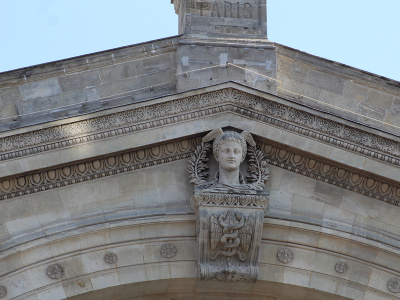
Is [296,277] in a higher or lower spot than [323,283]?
higher

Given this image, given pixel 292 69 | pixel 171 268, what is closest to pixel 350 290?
pixel 171 268

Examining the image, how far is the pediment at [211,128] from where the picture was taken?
20484mm

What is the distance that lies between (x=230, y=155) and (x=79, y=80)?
2.79 meters

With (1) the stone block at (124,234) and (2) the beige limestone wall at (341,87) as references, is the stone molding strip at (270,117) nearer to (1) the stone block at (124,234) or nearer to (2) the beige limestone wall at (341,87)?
(2) the beige limestone wall at (341,87)

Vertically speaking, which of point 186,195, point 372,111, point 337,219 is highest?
point 372,111

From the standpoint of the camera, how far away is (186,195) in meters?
20.8

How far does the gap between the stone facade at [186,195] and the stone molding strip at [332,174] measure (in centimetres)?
2

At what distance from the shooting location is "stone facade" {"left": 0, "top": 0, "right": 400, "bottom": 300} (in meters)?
20.4

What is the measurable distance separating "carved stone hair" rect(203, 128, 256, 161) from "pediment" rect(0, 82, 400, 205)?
0.12m

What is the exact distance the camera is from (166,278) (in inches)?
809

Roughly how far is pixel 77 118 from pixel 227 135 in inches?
86.3

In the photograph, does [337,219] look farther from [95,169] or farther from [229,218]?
[95,169]

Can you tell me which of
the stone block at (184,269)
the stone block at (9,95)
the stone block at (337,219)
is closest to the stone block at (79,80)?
the stone block at (9,95)

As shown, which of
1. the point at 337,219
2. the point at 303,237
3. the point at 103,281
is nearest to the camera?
the point at 103,281
